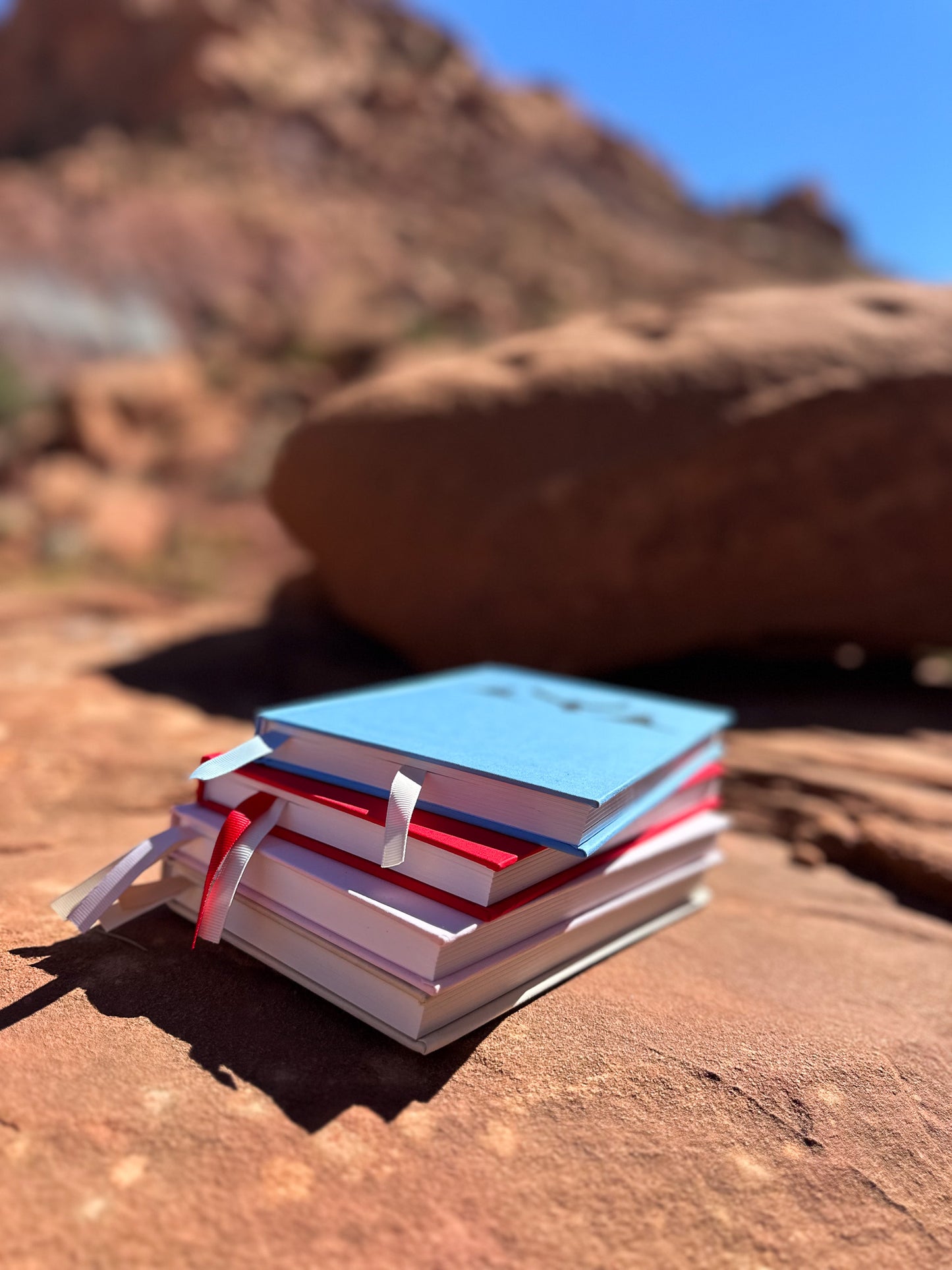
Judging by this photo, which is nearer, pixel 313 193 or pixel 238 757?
pixel 238 757

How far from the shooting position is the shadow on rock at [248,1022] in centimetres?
84

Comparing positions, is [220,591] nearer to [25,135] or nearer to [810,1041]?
[810,1041]

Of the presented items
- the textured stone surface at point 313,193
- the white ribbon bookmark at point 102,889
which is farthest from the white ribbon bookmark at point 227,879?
the textured stone surface at point 313,193

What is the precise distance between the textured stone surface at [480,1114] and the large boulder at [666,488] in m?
1.51

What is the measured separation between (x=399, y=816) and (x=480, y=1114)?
1.04ft

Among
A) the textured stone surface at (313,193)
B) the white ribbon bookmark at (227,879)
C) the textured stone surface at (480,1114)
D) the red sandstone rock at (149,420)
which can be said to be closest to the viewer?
the textured stone surface at (480,1114)

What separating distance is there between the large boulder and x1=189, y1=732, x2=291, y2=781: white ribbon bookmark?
1532 millimetres

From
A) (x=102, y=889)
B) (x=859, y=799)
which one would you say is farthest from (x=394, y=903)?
(x=859, y=799)

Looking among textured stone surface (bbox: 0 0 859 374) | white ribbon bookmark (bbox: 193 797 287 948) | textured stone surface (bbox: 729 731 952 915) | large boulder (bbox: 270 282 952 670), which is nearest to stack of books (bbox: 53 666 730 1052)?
white ribbon bookmark (bbox: 193 797 287 948)

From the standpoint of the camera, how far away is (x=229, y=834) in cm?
100

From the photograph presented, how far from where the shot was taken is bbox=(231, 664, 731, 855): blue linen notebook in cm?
99

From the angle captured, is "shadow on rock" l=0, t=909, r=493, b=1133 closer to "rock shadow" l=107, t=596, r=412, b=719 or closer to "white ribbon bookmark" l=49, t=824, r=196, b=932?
"white ribbon bookmark" l=49, t=824, r=196, b=932

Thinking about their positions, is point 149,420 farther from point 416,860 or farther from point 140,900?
point 416,860

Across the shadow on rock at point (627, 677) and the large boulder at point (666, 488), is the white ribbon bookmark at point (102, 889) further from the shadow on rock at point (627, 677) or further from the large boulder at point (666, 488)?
the large boulder at point (666, 488)
